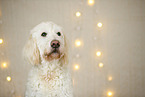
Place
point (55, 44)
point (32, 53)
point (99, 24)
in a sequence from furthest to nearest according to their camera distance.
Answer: point (99, 24), point (32, 53), point (55, 44)

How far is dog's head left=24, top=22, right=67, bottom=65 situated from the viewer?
1.13 meters

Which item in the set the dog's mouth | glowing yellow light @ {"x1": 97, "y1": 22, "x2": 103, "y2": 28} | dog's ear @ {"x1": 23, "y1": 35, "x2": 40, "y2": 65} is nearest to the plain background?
glowing yellow light @ {"x1": 97, "y1": 22, "x2": 103, "y2": 28}

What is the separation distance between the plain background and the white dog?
41.5 inches

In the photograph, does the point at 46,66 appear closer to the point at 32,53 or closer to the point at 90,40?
the point at 32,53

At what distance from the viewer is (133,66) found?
8.00ft

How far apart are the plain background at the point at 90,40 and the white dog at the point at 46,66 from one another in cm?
105

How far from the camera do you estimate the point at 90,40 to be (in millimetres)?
2389

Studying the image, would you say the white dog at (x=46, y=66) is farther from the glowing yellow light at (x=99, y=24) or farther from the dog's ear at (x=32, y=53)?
the glowing yellow light at (x=99, y=24)

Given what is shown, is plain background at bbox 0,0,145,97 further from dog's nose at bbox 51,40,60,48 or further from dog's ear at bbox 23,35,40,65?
dog's nose at bbox 51,40,60,48

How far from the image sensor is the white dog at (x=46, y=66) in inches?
45.4

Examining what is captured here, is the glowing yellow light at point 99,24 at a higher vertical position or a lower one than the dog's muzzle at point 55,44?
higher

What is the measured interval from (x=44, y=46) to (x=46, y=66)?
0.19 meters

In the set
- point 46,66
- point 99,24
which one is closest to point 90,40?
point 99,24

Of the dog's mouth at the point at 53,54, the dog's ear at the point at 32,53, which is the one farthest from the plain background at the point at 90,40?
the dog's mouth at the point at 53,54
